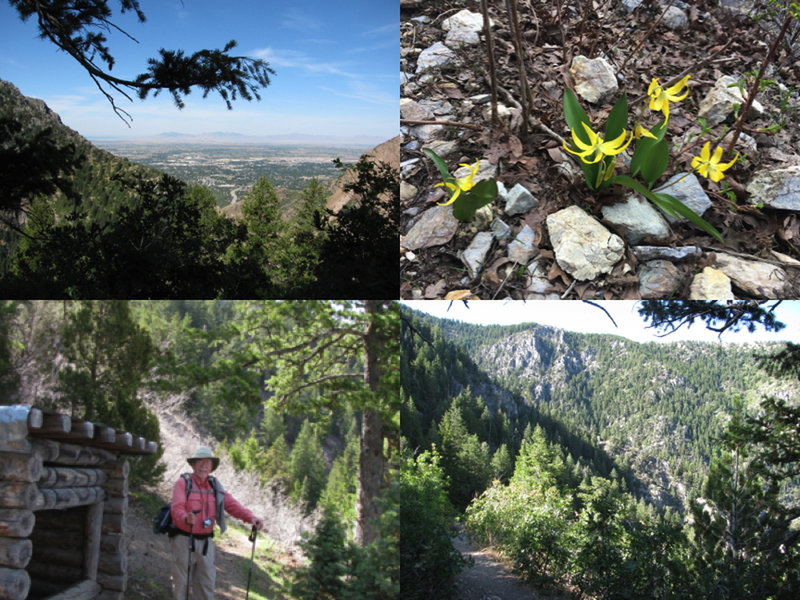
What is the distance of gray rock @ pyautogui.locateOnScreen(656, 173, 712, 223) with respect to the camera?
7.94ft

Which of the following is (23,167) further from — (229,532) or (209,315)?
(229,532)

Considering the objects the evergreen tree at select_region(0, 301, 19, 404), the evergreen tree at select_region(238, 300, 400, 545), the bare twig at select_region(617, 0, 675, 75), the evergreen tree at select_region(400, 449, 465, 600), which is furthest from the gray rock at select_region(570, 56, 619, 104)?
the evergreen tree at select_region(0, 301, 19, 404)

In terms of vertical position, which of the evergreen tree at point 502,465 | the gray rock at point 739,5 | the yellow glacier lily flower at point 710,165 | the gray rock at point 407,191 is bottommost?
the evergreen tree at point 502,465

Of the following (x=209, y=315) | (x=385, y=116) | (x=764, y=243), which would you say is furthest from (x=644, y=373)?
(x=209, y=315)

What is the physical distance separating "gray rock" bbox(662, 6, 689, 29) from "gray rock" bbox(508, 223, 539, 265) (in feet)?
5.00

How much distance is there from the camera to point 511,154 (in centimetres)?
261

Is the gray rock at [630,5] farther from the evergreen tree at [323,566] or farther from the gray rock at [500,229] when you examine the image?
the evergreen tree at [323,566]

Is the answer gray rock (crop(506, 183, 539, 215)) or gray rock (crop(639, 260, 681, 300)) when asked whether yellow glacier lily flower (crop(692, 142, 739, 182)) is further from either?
gray rock (crop(506, 183, 539, 215))

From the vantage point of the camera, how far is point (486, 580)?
3037mm

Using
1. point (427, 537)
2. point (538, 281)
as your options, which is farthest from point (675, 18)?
point (427, 537)

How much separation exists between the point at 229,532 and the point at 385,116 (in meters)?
2.25

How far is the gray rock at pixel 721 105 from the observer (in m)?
2.74

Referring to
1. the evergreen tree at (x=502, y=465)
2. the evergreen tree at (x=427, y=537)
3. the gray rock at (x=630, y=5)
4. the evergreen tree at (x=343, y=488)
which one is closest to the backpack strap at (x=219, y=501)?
the evergreen tree at (x=343, y=488)

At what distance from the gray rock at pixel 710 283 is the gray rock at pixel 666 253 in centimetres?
8
